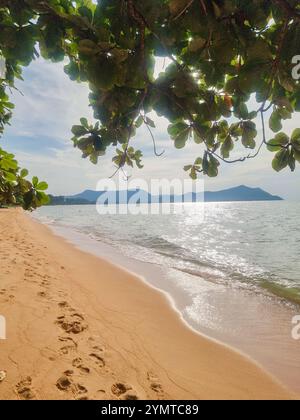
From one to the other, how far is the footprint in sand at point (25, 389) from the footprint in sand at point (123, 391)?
34.0 inches

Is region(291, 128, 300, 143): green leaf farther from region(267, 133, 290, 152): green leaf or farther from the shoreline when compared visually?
the shoreline

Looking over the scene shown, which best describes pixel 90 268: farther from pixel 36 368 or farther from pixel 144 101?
pixel 144 101

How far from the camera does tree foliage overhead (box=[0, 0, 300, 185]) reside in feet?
4.23

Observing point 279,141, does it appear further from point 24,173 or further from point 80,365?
point 80,365

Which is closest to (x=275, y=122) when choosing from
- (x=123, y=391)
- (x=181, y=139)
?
(x=181, y=139)

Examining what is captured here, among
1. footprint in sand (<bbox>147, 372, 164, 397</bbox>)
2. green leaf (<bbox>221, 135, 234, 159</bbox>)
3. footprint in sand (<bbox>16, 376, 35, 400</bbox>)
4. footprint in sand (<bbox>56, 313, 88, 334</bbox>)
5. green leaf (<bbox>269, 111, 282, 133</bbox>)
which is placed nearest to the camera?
green leaf (<bbox>269, 111, 282, 133</bbox>)

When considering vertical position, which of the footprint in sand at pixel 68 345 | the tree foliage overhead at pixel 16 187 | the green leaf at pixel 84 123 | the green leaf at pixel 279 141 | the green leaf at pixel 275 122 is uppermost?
the green leaf at pixel 84 123

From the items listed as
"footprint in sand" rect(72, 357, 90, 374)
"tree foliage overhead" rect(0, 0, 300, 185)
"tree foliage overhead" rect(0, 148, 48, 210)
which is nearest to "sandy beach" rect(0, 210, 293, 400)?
"footprint in sand" rect(72, 357, 90, 374)

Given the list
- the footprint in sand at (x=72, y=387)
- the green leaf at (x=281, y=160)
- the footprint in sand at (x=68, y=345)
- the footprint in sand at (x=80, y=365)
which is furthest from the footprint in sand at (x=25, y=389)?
the green leaf at (x=281, y=160)

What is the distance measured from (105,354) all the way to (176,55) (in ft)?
12.3

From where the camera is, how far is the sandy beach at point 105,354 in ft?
10.8

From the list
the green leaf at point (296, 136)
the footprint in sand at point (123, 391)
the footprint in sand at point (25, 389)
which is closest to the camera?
the green leaf at point (296, 136)

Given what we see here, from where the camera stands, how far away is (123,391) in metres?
3.29

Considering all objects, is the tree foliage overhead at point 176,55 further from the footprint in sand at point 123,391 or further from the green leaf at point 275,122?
the footprint in sand at point 123,391
